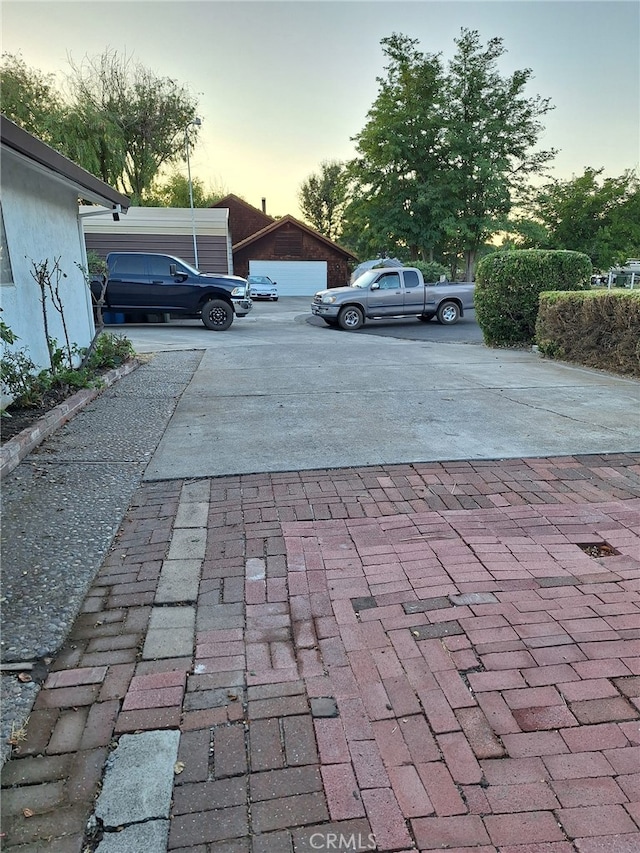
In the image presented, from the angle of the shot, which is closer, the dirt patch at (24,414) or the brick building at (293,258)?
the dirt patch at (24,414)

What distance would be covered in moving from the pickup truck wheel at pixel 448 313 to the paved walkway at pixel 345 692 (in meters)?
13.5

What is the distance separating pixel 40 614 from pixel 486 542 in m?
2.38

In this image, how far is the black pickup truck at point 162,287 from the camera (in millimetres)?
13922

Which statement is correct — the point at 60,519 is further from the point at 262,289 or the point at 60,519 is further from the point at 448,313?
the point at 262,289

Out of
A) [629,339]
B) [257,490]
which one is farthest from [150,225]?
[257,490]

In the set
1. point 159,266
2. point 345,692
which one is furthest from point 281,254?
point 345,692

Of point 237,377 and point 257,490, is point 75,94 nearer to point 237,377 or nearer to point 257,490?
point 237,377

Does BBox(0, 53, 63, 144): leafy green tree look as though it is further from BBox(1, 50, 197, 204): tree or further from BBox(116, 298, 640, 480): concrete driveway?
BBox(116, 298, 640, 480): concrete driveway

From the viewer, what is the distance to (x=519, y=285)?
10461mm

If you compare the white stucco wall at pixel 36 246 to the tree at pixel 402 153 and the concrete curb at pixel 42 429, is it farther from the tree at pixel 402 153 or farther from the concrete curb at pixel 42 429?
the tree at pixel 402 153

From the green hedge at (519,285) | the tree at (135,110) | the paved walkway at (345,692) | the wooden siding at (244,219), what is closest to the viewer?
the paved walkway at (345,692)

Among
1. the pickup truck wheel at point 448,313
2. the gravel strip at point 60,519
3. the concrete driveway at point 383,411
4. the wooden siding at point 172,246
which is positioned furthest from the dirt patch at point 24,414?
the wooden siding at point 172,246

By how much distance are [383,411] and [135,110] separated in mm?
28565

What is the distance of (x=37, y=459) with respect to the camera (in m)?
4.14
